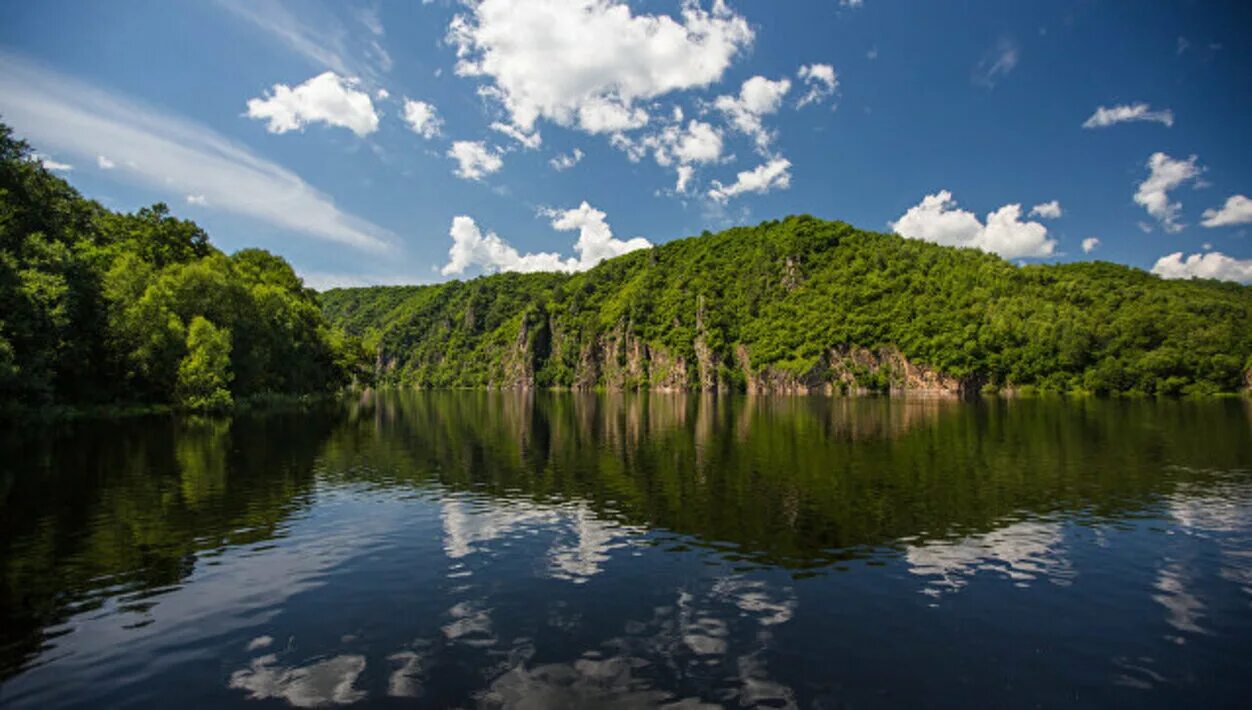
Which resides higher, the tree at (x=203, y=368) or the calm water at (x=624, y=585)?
the tree at (x=203, y=368)

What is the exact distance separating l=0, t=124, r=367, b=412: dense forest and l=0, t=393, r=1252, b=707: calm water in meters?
22.0

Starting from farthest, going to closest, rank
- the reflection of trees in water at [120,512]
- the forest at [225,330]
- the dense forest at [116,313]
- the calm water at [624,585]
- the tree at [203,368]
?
the tree at [203,368], the forest at [225,330], the dense forest at [116,313], the reflection of trees in water at [120,512], the calm water at [624,585]

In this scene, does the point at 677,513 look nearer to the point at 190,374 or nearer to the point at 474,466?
the point at 474,466

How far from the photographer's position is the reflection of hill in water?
2444cm

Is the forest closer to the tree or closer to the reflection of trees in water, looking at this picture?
the tree

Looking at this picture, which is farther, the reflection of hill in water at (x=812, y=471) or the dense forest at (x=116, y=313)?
the dense forest at (x=116, y=313)

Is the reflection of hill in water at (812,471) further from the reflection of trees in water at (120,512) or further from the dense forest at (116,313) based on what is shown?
the dense forest at (116,313)

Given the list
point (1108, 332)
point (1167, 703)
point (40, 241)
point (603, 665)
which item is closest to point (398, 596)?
point (603, 665)

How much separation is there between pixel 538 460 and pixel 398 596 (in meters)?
26.8

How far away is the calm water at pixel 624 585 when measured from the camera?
11.9m

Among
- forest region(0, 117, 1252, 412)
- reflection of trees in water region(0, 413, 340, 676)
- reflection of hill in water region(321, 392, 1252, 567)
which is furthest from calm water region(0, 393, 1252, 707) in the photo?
forest region(0, 117, 1252, 412)

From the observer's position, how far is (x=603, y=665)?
41.1 ft

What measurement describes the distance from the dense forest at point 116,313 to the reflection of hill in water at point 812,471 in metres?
24.5

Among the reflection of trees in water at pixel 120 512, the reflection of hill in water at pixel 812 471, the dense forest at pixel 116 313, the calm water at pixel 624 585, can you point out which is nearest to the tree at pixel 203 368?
the dense forest at pixel 116 313
